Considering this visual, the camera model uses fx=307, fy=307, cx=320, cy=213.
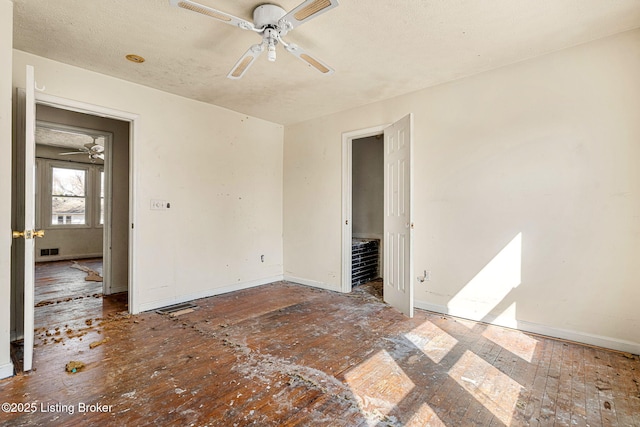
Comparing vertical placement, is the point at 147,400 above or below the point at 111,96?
below

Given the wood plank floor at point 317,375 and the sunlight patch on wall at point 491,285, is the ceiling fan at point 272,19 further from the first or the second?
the sunlight patch on wall at point 491,285

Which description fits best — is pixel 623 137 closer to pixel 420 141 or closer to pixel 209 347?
pixel 420 141

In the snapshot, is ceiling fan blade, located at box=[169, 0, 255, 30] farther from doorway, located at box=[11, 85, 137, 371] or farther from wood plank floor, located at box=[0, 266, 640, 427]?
wood plank floor, located at box=[0, 266, 640, 427]

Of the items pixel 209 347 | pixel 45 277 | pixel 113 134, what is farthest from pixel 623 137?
pixel 45 277

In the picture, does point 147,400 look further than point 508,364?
No

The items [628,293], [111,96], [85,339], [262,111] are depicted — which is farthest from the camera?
[262,111]

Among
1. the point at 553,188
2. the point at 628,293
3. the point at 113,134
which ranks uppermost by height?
the point at 113,134

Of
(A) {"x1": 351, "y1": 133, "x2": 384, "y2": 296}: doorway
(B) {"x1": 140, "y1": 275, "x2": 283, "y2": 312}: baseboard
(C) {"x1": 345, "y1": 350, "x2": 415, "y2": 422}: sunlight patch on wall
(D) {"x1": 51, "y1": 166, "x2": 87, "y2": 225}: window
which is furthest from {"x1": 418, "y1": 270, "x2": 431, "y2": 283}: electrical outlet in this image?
(D) {"x1": 51, "y1": 166, "x2": 87, "y2": 225}: window

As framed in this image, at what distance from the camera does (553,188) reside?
2729 mm

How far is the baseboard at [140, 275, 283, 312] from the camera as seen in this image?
11.6 feet

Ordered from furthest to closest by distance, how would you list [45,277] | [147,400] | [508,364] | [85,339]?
[45,277] < [85,339] < [508,364] < [147,400]

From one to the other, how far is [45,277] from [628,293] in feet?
25.1

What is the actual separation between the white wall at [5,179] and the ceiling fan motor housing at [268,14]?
1.67m

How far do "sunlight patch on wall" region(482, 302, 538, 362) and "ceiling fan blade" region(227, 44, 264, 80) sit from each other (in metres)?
3.03
